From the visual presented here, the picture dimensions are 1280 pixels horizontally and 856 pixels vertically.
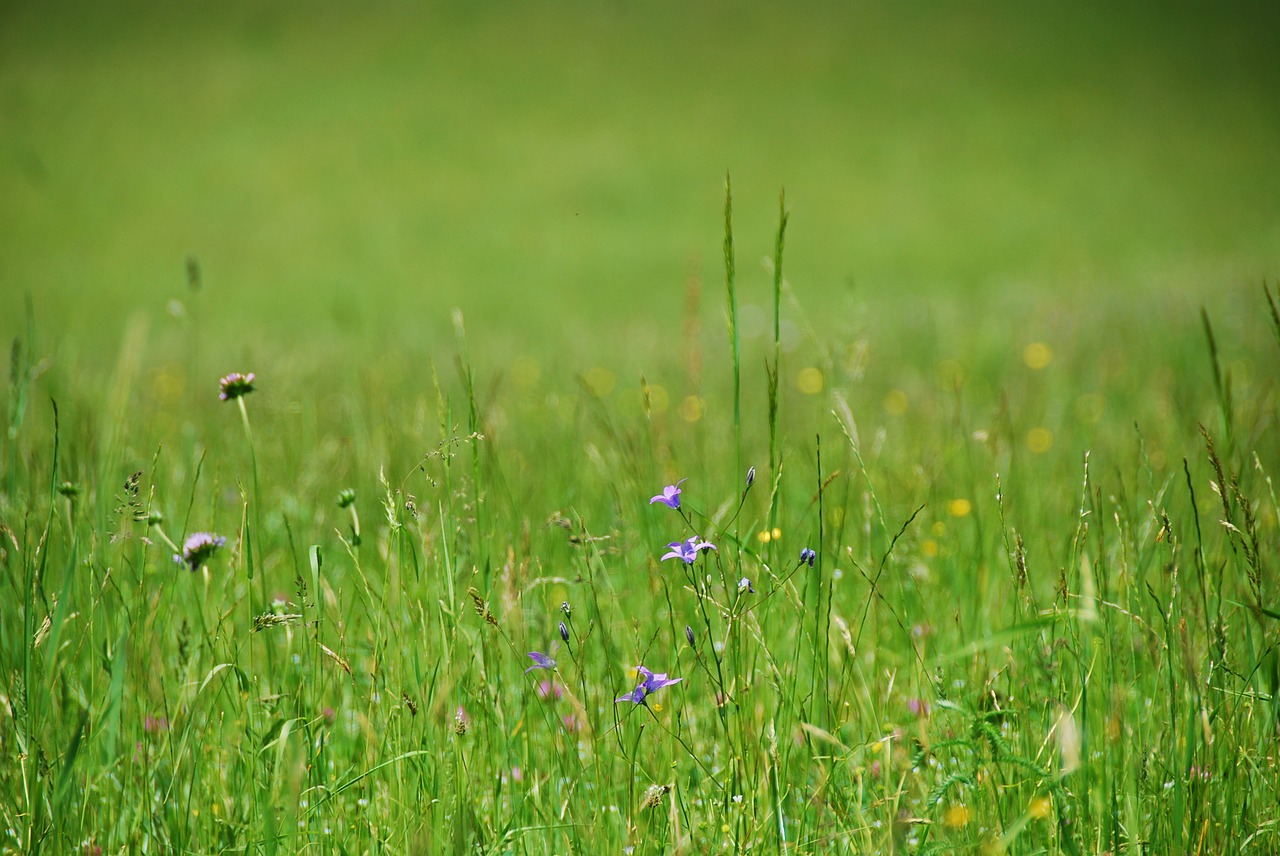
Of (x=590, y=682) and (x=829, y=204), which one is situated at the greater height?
(x=829, y=204)

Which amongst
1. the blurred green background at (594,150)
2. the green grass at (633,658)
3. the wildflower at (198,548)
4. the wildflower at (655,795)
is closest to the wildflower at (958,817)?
the green grass at (633,658)

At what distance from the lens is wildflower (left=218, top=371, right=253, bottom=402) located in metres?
1.51

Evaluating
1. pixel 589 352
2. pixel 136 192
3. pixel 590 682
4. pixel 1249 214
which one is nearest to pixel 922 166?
pixel 1249 214

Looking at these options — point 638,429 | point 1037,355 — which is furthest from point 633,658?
point 1037,355

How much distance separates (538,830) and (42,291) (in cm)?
1645

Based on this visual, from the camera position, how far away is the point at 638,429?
125 inches

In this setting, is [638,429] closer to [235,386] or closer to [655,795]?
[235,386]

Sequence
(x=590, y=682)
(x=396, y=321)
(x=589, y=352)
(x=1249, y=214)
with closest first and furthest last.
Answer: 1. (x=590, y=682)
2. (x=589, y=352)
3. (x=396, y=321)
4. (x=1249, y=214)

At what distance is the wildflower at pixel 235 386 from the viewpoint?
1512mm

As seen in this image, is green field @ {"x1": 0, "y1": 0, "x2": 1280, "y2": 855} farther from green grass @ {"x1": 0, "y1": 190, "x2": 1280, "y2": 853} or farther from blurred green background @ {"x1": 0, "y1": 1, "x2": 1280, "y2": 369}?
blurred green background @ {"x1": 0, "y1": 1, "x2": 1280, "y2": 369}

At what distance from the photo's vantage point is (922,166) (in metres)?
20.1

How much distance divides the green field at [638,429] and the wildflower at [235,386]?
0.21m

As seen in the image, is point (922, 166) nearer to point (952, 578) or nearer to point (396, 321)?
point (396, 321)

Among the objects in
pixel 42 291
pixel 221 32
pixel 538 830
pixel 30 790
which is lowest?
pixel 538 830
